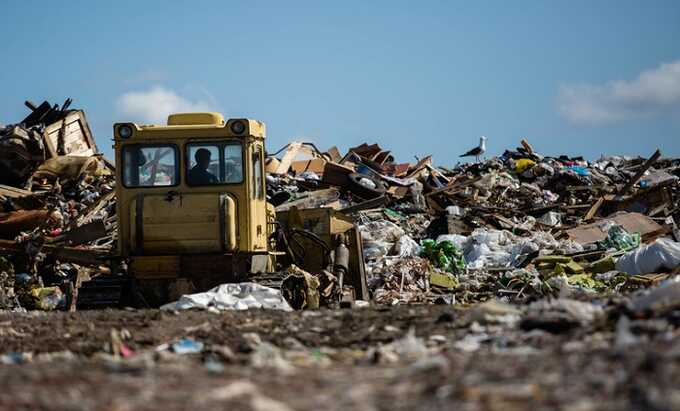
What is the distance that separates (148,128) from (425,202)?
1259 centimetres

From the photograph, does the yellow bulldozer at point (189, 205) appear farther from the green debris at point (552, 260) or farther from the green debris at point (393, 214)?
the green debris at point (393, 214)

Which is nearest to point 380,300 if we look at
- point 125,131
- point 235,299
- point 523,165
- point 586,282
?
point 586,282

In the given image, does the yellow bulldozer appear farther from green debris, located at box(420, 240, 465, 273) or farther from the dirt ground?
green debris, located at box(420, 240, 465, 273)

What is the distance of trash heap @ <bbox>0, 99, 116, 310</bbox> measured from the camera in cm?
1516

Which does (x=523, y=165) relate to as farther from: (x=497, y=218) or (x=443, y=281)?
(x=443, y=281)

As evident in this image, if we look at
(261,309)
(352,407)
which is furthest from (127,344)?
(352,407)

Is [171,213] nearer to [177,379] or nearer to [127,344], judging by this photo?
[127,344]

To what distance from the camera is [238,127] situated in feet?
38.8

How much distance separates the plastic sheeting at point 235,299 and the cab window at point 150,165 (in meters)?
1.44

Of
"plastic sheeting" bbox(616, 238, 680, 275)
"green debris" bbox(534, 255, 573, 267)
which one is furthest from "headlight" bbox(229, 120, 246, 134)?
"green debris" bbox(534, 255, 573, 267)

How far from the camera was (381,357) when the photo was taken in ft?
20.9

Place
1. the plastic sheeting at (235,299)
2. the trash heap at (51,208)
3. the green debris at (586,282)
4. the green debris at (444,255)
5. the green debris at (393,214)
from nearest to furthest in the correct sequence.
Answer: the plastic sheeting at (235,299) → the trash heap at (51,208) → the green debris at (586,282) → the green debris at (444,255) → the green debris at (393,214)

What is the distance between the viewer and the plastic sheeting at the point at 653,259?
15.6 m

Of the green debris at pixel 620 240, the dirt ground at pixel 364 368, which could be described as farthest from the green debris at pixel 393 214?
the dirt ground at pixel 364 368
